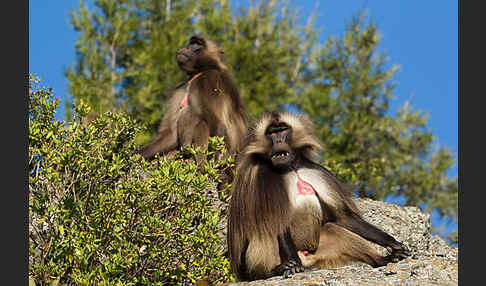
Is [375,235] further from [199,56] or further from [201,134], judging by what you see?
[199,56]

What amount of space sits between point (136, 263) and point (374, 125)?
16.7m

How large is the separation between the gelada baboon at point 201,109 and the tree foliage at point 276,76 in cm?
761

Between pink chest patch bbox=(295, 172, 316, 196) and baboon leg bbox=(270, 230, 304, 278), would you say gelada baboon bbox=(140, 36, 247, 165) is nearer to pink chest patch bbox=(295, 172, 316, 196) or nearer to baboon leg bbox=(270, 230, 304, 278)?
pink chest patch bbox=(295, 172, 316, 196)

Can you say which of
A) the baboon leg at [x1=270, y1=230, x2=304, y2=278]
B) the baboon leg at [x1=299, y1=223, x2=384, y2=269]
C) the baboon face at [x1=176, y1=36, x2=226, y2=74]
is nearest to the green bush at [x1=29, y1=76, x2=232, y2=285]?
the baboon leg at [x1=270, y1=230, x2=304, y2=278]

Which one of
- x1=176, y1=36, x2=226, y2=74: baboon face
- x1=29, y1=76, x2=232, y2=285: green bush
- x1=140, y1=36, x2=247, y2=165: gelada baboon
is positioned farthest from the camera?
x1=176, y1=36, x2=226, y2=74: baboon face

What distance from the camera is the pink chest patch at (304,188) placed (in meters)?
6.79

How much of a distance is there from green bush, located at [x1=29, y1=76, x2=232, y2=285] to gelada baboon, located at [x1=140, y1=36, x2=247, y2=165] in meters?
3.46

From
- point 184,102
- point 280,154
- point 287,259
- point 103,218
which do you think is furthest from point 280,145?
point 184,102

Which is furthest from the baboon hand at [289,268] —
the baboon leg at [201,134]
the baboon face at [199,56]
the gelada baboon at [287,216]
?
the baboon face at [199,56]

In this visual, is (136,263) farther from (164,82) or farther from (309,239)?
(164,82)

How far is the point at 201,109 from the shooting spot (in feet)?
34.2

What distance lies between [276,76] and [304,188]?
17.9 metres

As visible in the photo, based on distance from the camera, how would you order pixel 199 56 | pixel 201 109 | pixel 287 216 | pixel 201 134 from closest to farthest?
1. pixel 287 216
2. pixel 201 134
3. pixel 201 109
4. pixel 199 56

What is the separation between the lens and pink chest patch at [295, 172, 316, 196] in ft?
22.3
